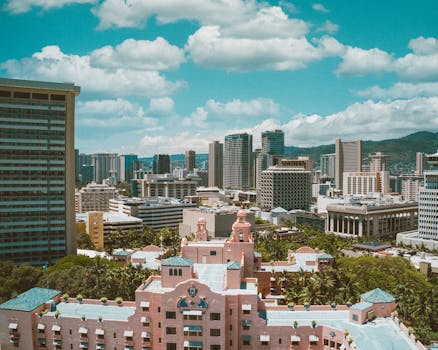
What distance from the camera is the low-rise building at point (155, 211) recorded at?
556 ft

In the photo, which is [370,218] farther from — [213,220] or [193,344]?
[193,344]

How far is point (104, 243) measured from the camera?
136750 millimetres

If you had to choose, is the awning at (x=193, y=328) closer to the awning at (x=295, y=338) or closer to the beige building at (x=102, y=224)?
the awning at (x=295, y=338)

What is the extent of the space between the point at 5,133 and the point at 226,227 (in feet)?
237

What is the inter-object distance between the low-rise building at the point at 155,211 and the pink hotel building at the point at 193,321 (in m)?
112

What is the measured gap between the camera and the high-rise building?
98312mm

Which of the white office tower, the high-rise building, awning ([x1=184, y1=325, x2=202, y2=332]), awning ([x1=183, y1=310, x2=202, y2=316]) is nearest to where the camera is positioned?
awning ([x1=183, y1=310, x2=202, y2=316])

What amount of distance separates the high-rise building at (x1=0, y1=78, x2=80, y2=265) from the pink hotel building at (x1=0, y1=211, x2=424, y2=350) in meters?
47.4

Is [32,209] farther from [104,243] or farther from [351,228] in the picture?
[351,228]

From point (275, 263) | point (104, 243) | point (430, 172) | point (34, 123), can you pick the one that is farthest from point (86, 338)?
point (430, 172)

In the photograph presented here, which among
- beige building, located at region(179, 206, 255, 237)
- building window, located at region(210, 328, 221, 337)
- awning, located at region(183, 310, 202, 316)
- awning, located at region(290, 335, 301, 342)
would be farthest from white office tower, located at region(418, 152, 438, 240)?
awning, located at region(183, 310, 202, 316)

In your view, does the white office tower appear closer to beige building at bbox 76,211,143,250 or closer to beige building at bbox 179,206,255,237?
beige building at bbox 179,206,255,237

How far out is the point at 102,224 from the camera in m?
134

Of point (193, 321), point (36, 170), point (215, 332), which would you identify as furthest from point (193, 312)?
point (36, 170)
